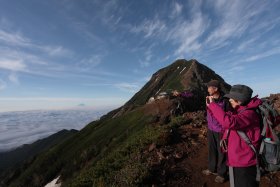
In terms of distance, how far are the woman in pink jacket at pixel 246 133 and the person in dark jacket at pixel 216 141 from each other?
2.55 m

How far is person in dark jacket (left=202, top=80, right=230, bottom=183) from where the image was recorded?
7820mm

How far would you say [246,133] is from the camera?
5.12m

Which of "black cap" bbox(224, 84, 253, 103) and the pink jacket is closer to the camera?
the pink jacket

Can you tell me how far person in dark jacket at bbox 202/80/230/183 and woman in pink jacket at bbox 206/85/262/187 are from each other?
255 cm

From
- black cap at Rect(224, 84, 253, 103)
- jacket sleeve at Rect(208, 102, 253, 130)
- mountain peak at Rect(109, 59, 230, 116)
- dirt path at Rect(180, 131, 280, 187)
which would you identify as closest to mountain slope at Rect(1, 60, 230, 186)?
mountain peak at Rect(109, 59, 230, 116)

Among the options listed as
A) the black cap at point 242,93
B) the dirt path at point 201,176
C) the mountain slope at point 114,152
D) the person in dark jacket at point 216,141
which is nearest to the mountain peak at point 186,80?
the mountain slope at point 114,152

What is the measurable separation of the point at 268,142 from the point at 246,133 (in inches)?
17.6

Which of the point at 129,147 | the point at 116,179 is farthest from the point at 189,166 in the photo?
the point at 129,147

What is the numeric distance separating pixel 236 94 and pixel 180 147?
26.9 feet

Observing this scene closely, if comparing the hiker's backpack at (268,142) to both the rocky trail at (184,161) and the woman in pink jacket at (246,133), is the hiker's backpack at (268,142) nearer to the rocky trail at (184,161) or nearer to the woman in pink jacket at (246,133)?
the woman in pink jacket at (246,133)

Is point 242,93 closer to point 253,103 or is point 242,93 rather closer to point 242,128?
point 253,103

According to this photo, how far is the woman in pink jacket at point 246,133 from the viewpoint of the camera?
196 inches

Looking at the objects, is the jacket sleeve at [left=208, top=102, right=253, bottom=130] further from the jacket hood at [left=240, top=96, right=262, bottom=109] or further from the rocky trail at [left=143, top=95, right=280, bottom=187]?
the rocky trail at [left=143, top=95, right=280, bottom=187]

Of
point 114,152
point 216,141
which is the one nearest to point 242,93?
point 216,141
